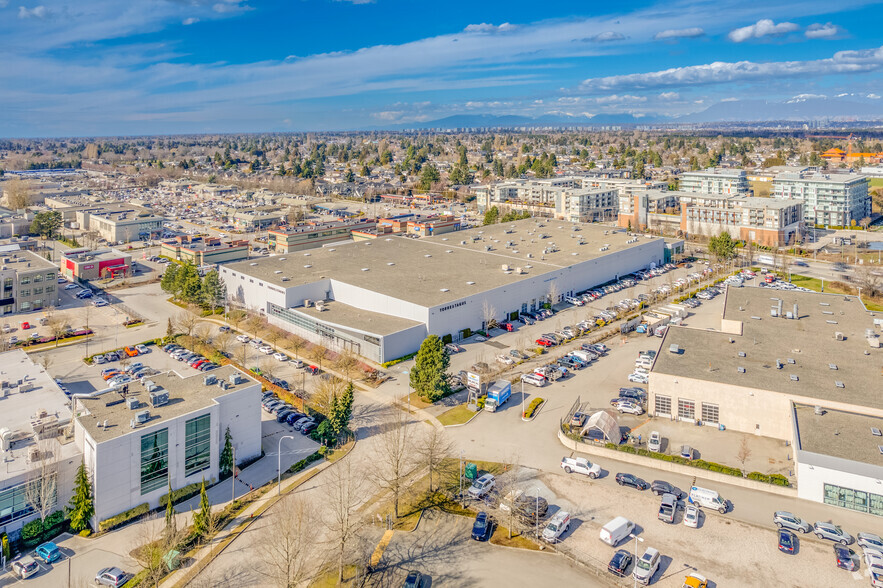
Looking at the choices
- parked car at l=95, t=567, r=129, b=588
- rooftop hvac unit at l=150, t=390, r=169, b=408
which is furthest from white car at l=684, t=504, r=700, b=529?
rooftop hvac unit at l=150, t=390, r=169, b=408

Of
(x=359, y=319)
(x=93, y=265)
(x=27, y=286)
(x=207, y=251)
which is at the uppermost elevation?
(x=207, y=251)

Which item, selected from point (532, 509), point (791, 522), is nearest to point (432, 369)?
point (532, 509)

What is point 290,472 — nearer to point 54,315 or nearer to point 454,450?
point 454,450

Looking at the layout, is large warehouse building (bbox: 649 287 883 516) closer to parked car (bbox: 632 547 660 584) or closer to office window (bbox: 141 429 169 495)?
parked car (bbox: 632 547 660 584)

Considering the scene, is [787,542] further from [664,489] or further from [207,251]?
[207,251]

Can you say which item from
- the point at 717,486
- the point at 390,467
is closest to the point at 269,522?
the point at 390,467
